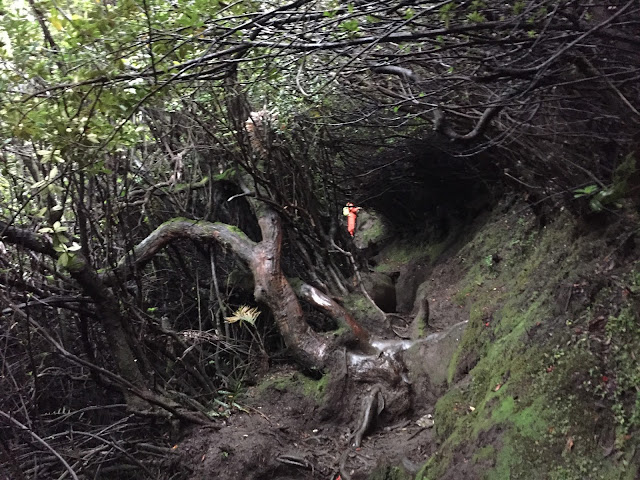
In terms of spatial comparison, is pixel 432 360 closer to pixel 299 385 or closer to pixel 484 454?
pixel 299 385

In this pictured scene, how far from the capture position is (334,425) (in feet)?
18.6

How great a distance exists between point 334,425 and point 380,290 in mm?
2878

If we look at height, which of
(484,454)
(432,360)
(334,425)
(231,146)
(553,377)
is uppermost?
(231,146)

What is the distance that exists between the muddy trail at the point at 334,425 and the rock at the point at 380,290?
4.75 ft

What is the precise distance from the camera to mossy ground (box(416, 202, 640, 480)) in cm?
290

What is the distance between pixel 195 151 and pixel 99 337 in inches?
119

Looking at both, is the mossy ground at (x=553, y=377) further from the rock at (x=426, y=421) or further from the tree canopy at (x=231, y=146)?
the tree canopy at (x=231, y=146)

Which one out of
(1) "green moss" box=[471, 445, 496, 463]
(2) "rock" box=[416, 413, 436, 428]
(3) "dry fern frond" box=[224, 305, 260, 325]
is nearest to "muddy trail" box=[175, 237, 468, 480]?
(2) "rock" box=[416, 413, 436, 428]

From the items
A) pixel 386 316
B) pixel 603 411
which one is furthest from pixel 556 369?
pixel 386 316

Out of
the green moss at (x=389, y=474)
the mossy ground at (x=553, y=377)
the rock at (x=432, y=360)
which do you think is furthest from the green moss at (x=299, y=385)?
the mossy ground at (x=553, y=377)

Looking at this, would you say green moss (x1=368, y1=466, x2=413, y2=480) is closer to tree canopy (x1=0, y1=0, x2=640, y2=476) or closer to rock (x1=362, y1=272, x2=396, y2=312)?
tree canopy (x1=0, y1=0, x2=640, y2=476)

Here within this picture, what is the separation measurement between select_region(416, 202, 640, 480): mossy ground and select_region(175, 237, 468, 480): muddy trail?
1.59 feet

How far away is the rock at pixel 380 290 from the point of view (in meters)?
7.94

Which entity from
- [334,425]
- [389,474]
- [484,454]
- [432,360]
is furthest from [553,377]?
[334,425]
